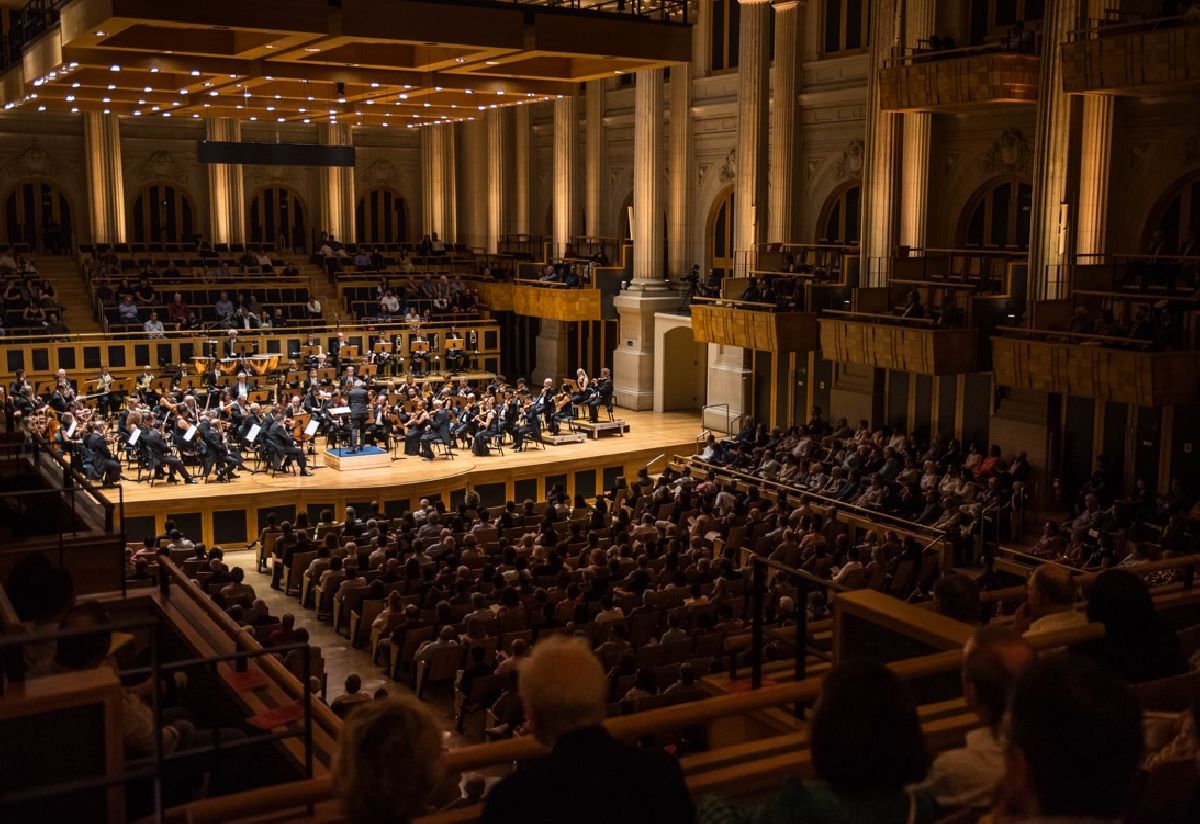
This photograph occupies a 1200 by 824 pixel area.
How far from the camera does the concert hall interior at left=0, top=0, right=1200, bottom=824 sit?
328 cm

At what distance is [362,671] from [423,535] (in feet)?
10.2

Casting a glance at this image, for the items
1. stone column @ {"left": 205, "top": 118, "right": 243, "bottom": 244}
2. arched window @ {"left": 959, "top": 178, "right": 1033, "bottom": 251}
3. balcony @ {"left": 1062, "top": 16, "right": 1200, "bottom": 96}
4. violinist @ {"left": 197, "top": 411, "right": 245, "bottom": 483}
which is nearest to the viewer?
balcony @ {"left": 1062, "top": 16, "right": 1200, "bottom": 96}

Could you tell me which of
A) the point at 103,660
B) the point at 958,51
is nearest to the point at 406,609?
the point at 103,660

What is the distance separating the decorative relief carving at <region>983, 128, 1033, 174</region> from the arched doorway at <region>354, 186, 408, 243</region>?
21247mm

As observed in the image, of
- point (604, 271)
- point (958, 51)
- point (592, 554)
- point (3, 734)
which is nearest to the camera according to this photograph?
point (3, 734)

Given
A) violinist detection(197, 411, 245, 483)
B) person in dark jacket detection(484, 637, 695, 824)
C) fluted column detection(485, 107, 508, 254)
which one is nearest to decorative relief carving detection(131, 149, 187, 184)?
fluted column detection(485, 107, 508, 254)

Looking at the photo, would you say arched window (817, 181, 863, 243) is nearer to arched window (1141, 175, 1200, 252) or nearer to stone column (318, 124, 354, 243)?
arched window (1141, 175, 1200, 252)

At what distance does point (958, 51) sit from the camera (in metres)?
18.7

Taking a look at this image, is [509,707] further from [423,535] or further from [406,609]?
[423,535]

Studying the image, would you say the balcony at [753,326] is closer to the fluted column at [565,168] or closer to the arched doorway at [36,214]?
the fluted column at [565,168]

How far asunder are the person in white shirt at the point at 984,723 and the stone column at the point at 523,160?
3243 centimetres

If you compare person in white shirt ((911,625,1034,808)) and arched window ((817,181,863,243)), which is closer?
person in white shirt ((911,625,1034,808))

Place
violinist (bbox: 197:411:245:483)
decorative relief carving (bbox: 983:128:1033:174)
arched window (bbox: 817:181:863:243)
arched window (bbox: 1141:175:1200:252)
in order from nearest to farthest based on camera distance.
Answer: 1. arched window (bbox: 1141:175:1200:252)
2. violinist (bbox: 197:411:245:483)
3. decorative relief carving (bbox: 983:128:1033:174)
4. arched window (bbox: 817:181:863:243)

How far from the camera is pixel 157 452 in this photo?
759 inches
